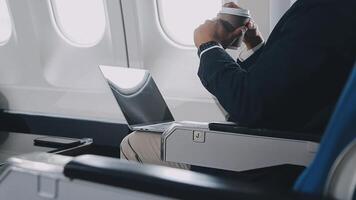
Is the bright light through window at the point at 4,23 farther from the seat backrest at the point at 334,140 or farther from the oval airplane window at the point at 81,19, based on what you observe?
the seat backrest at the point at 334,140

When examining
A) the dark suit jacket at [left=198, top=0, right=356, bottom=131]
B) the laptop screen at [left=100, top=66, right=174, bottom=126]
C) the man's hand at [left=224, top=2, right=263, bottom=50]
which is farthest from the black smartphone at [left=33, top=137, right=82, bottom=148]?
the dark suit jacket at [left=198, top=0, right=356, bottom=131]

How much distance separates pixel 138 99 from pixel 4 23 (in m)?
2.70

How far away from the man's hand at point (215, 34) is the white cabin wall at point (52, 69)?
1.93 metres

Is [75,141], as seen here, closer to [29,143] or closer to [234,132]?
[234,132]

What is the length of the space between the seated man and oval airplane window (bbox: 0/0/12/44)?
309 cm

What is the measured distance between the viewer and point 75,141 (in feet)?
7.91

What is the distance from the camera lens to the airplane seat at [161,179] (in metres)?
0.68

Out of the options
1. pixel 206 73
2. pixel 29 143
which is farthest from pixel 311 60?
pixel 29 143

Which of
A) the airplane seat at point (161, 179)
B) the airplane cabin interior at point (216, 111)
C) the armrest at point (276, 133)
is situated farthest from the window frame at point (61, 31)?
the airplane seat at point (161, 179)

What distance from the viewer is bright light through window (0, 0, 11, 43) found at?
3.91 metres

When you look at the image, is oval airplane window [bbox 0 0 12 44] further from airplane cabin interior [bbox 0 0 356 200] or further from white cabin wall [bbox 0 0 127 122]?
airplane cabin interior [bbox 0 0 356 200]

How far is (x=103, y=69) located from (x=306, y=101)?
91cm

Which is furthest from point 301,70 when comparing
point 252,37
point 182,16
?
point 182,16

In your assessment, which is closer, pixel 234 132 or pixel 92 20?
pixel 234 132
